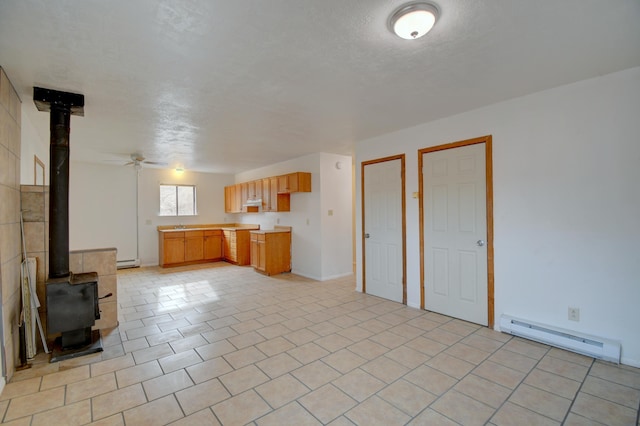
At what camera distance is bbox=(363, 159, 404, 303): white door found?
424cm

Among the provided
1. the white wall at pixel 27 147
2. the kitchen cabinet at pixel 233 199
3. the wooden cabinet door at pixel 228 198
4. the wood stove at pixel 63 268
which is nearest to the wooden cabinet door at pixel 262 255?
the kitchen cabinet at pixel 233 199

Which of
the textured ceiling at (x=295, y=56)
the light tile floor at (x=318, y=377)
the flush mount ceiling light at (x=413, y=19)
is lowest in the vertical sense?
the light tile floor at (x=318, y=377)

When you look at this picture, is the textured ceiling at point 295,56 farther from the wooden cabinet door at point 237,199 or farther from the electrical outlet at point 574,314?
the wooden cabinet door at point 237,199

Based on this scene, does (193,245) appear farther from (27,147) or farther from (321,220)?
(27,147)

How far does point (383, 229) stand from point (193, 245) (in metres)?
5.08

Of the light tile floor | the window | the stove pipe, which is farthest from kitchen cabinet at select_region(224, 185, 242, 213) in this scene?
the stove pipe

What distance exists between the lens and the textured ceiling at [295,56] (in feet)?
5.66

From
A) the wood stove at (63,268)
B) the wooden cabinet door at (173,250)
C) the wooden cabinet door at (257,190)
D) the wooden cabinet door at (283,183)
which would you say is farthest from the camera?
the wooden cabinet door at (173,250)

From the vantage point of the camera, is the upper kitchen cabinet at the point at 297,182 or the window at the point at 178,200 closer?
the upper kitchen cabinet at the point at 297,182

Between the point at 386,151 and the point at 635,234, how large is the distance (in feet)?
8.95

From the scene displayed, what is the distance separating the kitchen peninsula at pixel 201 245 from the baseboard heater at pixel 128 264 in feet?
1.71

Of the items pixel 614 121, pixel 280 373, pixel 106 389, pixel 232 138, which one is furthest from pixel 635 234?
pixel 232 138

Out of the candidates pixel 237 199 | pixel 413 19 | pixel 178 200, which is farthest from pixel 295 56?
pixel 178 200

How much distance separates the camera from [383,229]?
4.45 meters
